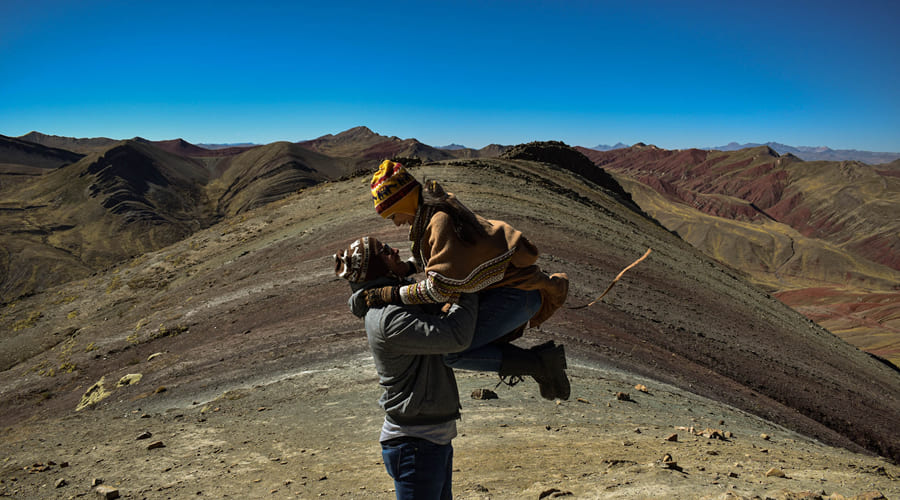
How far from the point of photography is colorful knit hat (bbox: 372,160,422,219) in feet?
9.14

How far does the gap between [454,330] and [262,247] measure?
2071 centimetres

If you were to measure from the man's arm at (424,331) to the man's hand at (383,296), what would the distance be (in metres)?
0.05

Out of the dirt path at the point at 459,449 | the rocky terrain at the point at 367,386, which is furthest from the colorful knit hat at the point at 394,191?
the dirt path at the point at 459,449

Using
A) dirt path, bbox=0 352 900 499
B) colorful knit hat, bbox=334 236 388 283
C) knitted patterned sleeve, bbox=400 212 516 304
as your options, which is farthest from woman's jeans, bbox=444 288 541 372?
dirt path, bbox=0 352 900 499

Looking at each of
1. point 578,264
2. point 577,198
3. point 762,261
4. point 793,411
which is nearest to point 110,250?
point 577,198

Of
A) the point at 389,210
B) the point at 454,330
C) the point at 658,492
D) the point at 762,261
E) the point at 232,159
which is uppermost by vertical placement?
the point at 232,159

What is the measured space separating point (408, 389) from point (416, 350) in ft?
0.91

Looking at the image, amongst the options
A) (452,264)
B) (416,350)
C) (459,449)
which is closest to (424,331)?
(416,350)

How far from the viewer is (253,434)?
6.60 m

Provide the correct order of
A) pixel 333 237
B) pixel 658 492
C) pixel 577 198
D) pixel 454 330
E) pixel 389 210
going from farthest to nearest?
pixel 577 198
pixel 333 237
pixel 658 492
pixel 389 210
pixel 454 330

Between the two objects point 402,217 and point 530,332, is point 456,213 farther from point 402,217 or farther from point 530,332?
point 530,332

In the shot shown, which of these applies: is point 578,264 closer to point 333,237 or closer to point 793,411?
point 793,411

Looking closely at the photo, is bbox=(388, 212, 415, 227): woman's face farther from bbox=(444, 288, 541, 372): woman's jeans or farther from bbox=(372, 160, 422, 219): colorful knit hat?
bbox=(444, 288, 541, 372): woman's jeans

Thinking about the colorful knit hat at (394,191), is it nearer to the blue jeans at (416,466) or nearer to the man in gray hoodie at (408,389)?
the man in gray hoodie at (408,389)
